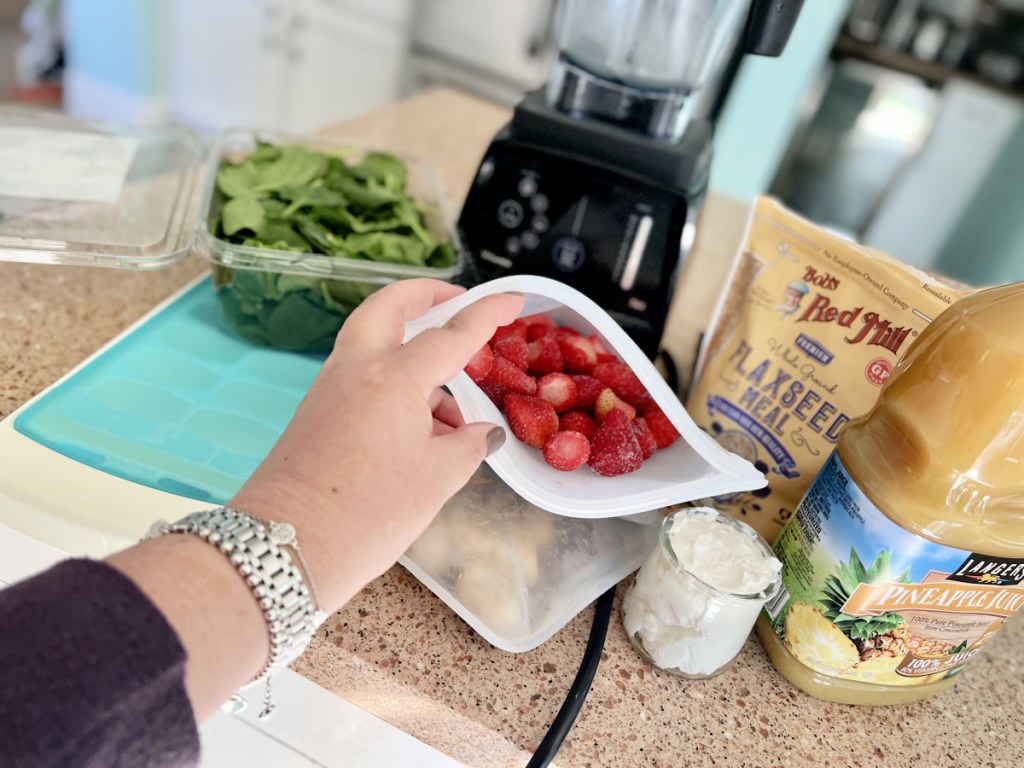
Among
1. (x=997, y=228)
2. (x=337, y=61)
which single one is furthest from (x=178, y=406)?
(x=997, y=228)

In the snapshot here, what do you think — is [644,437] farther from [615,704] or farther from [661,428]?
[615,704]

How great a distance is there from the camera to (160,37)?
2.71 m

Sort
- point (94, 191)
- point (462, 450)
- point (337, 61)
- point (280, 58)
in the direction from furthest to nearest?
1. point (337, 61)
2. point (280, 58)
3. point (94, 191)
4. point (462, 450)

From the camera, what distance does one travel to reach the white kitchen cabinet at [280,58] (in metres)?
2.54

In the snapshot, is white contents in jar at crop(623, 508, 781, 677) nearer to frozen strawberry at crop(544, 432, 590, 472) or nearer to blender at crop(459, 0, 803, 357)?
frozen strawberry at crop(544, 432, 590, 472)

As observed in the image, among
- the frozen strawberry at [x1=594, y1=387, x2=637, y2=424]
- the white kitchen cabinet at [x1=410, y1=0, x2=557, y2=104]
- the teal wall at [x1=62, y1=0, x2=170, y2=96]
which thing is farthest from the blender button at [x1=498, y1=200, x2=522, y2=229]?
the teal wall at [x1=62, y1=0, x2=170, y2=96]

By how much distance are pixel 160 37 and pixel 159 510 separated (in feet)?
9.07

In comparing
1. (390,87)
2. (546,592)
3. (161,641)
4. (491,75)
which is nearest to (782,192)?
(491,75)

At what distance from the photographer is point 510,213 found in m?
0.76

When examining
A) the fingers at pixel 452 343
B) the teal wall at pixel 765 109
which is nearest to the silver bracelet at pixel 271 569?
the fingers at pixel 452 343

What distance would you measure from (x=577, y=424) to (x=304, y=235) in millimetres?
363

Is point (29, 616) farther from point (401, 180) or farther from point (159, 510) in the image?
point (401, 180)

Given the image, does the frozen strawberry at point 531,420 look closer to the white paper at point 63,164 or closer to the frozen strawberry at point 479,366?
the frozen strawberry at point 479,366

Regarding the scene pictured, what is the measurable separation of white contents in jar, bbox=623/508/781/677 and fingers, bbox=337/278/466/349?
245 mm
